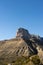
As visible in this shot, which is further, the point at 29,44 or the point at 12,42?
the point at 12,42

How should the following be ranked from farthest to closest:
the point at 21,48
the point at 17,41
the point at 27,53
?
the point at 17,41 < the point at 21,48 < the point at 27,53

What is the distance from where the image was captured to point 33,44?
7175 inches

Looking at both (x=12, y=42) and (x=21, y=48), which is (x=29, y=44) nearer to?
(x=21, y=48)

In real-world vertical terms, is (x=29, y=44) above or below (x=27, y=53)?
above

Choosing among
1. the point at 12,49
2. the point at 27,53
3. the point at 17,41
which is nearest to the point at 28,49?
the point at 27,53

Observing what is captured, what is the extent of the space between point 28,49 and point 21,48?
8.63 meters

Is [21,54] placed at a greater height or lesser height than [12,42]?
lesser

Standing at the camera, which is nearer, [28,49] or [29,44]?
[28,49]

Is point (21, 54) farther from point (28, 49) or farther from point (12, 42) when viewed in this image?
point (12, 42)

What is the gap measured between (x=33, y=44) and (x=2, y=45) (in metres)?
33.4

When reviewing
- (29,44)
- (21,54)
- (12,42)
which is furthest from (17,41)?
(21,54)

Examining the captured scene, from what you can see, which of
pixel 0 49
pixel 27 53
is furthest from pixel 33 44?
pixel 0 49

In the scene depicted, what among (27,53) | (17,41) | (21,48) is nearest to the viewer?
(27,53)

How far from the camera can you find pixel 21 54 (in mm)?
167500
